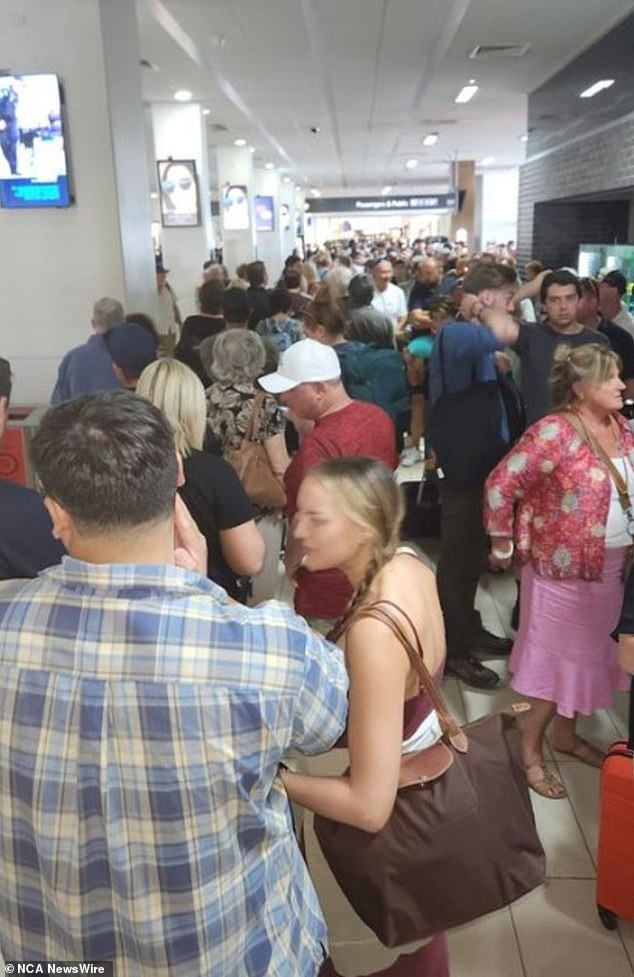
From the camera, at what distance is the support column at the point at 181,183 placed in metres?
9.73

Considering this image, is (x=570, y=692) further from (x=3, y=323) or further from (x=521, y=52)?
(x=521, y=52)

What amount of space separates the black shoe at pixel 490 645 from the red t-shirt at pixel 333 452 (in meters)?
1.51

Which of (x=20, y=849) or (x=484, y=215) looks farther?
(x=484, y=215)

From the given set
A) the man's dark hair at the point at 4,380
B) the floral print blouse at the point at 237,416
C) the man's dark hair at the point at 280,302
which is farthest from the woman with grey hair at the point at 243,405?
the man's dark hair at the point at 280,302

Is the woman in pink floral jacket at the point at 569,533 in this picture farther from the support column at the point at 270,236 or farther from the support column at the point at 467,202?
the support column at the point at 467,202

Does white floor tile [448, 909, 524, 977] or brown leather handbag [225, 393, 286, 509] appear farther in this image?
brown leather handbag [225, 393, 286, 509]

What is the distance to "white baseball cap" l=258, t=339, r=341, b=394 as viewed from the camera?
8.44 feet

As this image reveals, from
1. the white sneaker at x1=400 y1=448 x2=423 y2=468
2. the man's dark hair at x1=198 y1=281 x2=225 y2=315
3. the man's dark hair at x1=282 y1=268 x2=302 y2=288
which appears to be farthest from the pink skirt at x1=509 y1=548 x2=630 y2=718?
the man's dark hair at x1=282 y1=268 x2=302 y2=288

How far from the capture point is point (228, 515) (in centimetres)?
229

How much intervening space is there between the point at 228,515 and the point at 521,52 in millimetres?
6677

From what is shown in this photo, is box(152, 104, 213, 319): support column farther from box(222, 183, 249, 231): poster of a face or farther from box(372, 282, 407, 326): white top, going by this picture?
box(222, 183, 249, 231): poster of a face

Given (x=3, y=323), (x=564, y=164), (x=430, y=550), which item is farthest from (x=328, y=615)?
(x=564, y=164)

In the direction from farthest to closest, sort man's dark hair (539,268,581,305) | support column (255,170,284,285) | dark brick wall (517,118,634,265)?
support column (255,170,284,285), dark brick wall (517,118,634,265), man's dark hair (539,268,581,305)

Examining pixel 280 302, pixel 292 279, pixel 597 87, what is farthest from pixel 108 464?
pixel 597 87
